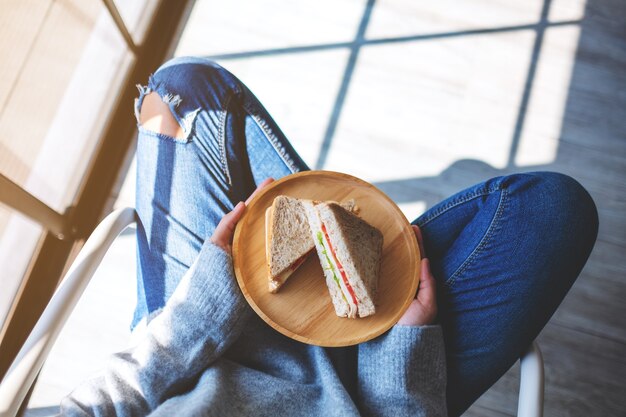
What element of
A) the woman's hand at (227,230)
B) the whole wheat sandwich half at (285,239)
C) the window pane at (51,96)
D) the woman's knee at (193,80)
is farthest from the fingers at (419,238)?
the window pane at (51,96)

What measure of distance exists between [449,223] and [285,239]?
14.8 inches

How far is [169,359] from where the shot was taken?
860 millimetres

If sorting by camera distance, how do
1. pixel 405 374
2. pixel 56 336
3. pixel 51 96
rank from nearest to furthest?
pixel 56 336 < pixel 405 374 < pixel 51 96

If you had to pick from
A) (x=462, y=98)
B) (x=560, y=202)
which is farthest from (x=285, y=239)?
(x=462, y=98)

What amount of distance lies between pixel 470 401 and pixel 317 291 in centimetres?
42

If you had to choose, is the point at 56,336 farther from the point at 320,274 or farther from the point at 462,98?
the point at 462,98

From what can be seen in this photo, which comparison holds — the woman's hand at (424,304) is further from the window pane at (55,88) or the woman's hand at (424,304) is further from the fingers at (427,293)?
the window pane at (55,88)

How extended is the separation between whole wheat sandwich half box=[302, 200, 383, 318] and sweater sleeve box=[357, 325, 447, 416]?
8 centimetres

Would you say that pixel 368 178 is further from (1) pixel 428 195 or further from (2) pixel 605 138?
(2) pixel 605 138

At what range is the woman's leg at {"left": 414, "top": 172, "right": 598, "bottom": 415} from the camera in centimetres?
95

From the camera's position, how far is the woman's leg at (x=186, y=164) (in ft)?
3.35

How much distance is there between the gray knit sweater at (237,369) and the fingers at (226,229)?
0.08ft

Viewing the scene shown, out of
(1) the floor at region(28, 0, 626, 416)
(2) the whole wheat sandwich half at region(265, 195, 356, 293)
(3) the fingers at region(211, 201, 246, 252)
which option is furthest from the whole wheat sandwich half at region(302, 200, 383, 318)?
(1) the floor at region(28, 0, 626, 416)

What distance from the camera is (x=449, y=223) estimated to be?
1.06 meters
